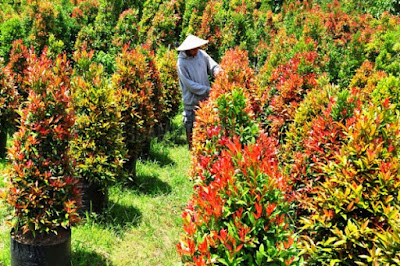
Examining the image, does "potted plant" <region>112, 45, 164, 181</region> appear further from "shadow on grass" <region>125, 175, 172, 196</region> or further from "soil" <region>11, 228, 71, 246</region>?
"soil" <region>11, 228, 71, 246</region>

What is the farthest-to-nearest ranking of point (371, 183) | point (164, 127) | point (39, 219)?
point (164, 127), point (39, 219), point (371, 183)

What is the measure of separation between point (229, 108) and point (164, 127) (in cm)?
447

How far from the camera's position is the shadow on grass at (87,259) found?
397cm

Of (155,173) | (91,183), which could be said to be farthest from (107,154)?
(155,173)

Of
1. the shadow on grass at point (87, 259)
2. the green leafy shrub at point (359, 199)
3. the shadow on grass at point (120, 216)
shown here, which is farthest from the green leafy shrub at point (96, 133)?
the green leafy shrub at point (359, 199)

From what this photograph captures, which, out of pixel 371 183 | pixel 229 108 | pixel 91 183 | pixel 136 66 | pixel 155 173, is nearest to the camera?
pixel 371 183

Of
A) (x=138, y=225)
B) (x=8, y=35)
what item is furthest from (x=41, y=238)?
(x=8, y=35)

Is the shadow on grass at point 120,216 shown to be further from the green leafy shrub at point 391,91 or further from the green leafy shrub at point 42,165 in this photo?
the green leafy shrub at point 391,91

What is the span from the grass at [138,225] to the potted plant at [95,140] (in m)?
0.28

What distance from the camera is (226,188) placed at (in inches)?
97.3

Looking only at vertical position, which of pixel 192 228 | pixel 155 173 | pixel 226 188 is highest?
pixel 226 188

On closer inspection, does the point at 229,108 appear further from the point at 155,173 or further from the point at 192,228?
the point at 155,173

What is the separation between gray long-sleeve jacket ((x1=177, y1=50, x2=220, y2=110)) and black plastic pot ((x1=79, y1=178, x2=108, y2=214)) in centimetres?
228

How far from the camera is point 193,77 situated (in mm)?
6434
